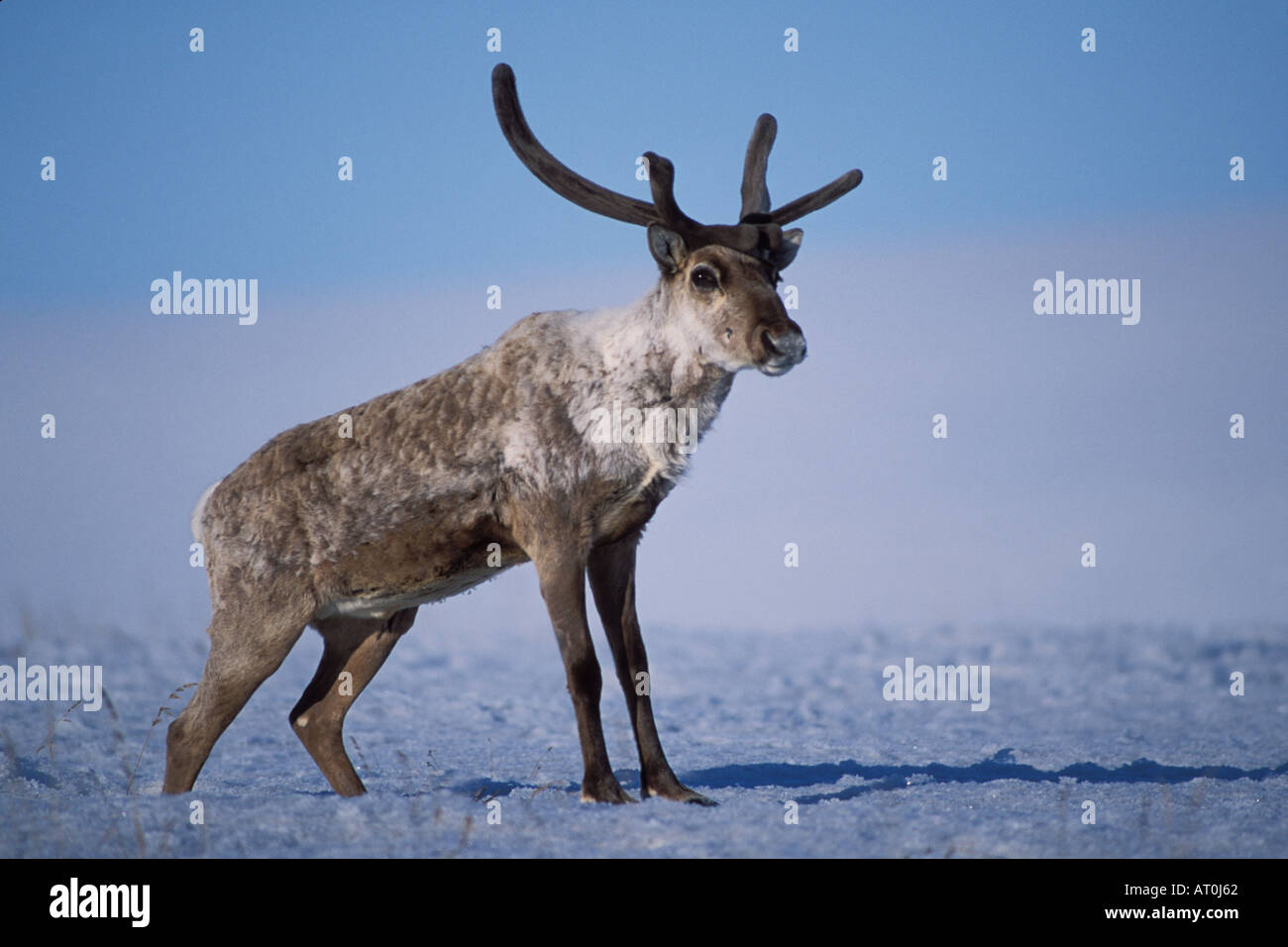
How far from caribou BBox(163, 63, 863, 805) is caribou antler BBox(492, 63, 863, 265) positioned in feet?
0.05

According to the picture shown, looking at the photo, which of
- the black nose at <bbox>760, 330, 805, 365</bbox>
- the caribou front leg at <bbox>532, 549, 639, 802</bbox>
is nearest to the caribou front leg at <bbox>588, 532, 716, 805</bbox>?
the caribou front leg at <bbox>532, 549, 639, 802</bbox>

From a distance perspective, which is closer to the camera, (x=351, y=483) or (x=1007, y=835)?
(x=1007, y=835)

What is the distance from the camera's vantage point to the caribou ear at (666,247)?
26.5 feet

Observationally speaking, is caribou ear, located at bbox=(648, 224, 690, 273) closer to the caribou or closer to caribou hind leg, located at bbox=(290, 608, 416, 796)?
the caribou

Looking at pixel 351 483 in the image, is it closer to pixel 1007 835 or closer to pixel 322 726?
pixel 322 726

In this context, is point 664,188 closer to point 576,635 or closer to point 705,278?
point 705,278

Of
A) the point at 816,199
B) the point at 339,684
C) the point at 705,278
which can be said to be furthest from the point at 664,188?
the point at 339,684

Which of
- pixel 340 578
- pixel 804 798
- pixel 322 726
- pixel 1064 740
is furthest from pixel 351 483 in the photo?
pixel 1064 740

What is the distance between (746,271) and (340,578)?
319 centimetres

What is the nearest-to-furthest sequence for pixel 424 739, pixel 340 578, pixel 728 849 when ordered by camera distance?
pixel 728 849
pixel 340 578
pixel 424 739

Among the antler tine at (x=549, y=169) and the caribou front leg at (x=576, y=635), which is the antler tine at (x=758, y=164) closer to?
the antler tine at (x=549, y=169)

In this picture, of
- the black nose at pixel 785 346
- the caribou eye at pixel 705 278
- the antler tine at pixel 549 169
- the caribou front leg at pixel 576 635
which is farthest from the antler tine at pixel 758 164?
the caribou front leg at pixel 576 635

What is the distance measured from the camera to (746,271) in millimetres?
7961

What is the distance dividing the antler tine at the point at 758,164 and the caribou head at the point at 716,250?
0.6 inches
